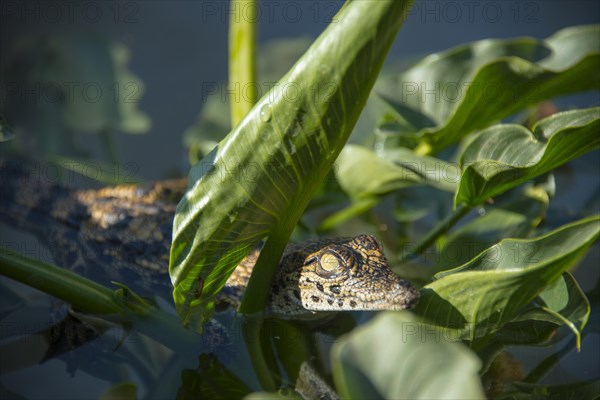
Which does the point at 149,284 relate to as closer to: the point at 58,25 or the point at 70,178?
the point at 70,178

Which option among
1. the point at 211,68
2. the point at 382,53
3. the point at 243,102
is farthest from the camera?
the point at 211,68

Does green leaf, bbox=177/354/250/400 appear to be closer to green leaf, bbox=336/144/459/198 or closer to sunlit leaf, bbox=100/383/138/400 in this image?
sunlit leaf, bbox=100/383/138/400

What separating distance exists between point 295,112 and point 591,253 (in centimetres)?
144

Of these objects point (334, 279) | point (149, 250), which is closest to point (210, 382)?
point (334, 279)

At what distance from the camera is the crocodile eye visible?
6.04 ft

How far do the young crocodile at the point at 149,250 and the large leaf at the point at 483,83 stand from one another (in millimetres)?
473

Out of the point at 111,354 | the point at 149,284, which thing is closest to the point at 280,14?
the point at 149,284

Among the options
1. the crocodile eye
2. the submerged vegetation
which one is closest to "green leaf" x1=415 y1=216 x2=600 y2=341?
the submerged vegetation

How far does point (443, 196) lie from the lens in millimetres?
2463

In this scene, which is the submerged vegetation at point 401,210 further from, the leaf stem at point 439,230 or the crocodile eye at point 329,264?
the crocodile eye at point 329,264

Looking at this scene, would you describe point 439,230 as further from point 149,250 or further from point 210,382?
point 149,250

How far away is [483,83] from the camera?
6.24ft

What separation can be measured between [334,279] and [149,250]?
0.77 meters

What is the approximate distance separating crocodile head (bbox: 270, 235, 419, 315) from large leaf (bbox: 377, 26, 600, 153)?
44cm
